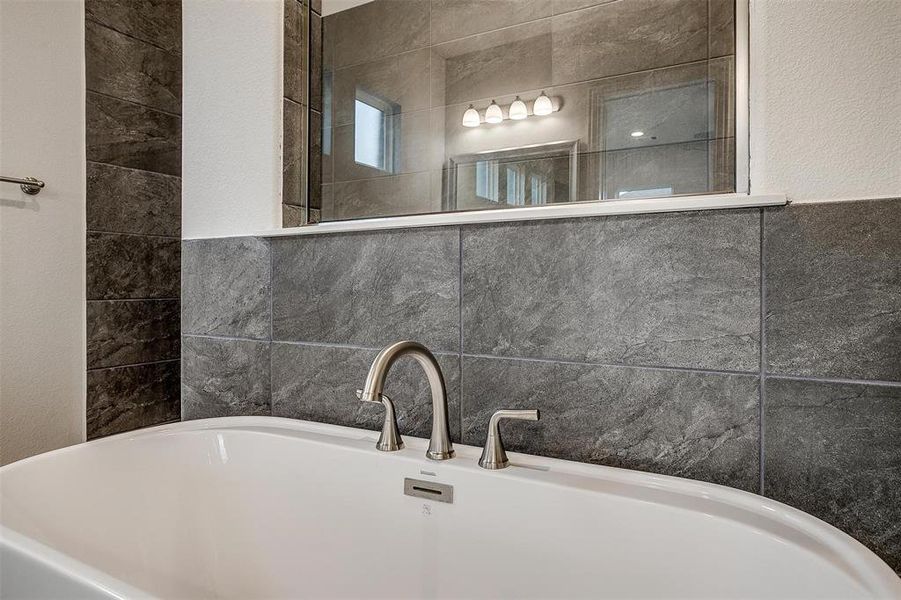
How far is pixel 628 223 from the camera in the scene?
1099mm

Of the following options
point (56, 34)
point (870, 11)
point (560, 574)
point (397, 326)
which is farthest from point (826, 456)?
point (56, 34)

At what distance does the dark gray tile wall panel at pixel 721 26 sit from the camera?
1.11 meters

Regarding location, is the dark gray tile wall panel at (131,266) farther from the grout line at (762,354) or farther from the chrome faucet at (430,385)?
the grout line at (762,354)

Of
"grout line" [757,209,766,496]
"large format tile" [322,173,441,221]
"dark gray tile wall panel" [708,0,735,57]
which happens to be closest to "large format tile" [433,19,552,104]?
"large format tile" [322,173,441,221]

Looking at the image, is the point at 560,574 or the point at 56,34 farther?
the point at 56,34

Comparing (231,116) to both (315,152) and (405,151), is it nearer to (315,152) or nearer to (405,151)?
(315,152)

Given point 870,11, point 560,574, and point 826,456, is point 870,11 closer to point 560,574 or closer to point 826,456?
point 826,456

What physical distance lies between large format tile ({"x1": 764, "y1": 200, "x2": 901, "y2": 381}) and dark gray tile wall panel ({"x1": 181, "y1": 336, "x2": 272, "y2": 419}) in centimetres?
122

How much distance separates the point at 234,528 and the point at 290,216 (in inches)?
31.6

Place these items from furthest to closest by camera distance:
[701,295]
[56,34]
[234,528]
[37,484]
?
[56,34] → [234,528] → [37,484] → [701,295]

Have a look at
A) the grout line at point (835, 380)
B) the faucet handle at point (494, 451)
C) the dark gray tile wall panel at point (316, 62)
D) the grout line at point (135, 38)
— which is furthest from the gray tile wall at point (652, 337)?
the grout line at point (135, 38)

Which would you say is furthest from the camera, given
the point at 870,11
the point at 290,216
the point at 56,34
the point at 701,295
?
the point at 56,34

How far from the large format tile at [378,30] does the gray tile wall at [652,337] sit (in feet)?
1.74

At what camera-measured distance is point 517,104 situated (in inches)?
53.1
